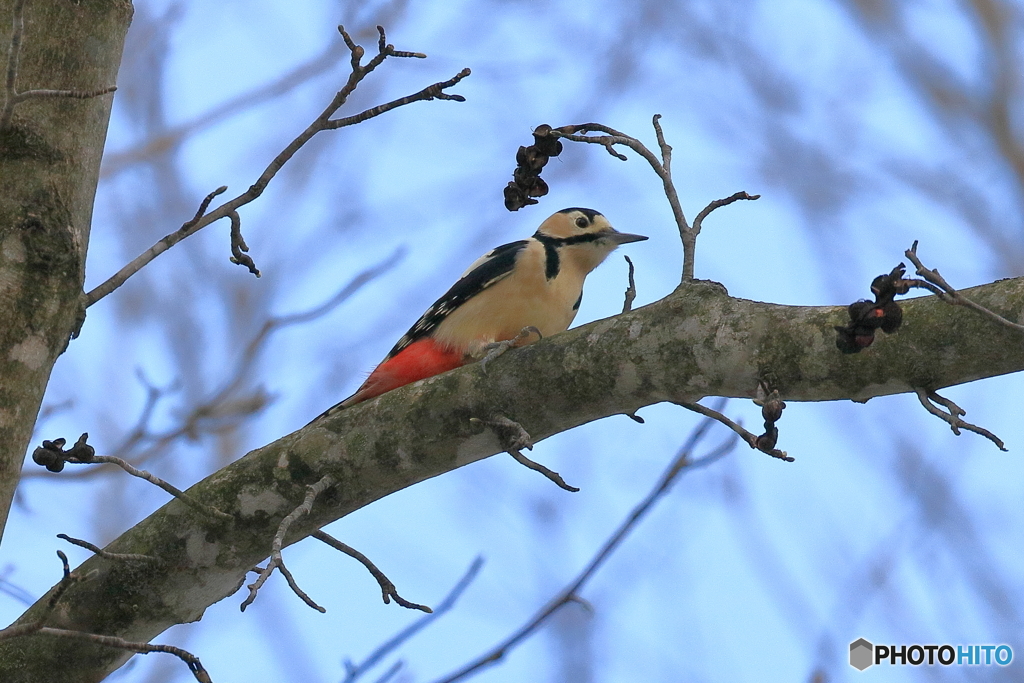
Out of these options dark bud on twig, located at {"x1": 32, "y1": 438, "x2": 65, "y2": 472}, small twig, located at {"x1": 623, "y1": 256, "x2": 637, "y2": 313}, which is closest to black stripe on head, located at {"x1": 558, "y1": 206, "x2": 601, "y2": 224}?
small twig, located at {"x1": 623, "y1": 256, "x2": 637, "y2": 313}

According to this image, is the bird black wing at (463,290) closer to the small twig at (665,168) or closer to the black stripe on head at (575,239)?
the black stripe on head at (575,239)

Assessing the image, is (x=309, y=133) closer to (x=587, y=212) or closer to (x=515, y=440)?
(x=515, y=440)

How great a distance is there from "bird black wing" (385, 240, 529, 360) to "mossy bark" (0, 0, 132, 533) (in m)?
1.87

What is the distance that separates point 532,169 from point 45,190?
137 centimetres

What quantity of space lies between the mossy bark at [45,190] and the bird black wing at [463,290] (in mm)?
1865

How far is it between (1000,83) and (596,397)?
511 cm

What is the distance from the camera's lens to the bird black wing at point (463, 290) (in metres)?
4.61

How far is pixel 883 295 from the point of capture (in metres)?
2.13

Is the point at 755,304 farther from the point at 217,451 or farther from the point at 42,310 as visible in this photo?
the point at 217,451

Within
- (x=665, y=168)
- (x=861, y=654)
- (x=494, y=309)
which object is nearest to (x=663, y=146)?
(x=665, y=168)

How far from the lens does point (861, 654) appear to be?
16.0 ft

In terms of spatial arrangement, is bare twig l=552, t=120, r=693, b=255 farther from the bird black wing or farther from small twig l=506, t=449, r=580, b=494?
the bird black wing

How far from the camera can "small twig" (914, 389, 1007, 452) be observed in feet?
7.41

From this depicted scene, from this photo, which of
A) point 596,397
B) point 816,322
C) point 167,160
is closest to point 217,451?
point 167,160
